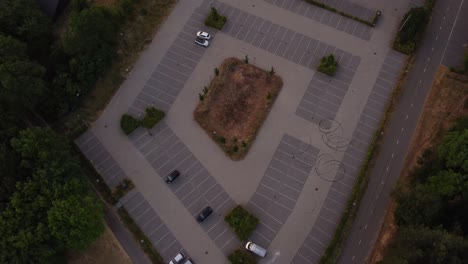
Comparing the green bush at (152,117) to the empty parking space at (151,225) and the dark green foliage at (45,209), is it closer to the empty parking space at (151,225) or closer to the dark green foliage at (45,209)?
the empty parking space at (151,225)

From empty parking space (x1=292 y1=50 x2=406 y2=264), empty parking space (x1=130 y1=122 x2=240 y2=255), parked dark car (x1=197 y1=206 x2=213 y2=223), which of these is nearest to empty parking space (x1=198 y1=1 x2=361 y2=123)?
empty parking space (x1=292 y1=50 x2=406 y2=264)

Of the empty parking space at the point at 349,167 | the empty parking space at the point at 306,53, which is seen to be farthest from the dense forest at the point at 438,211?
the empty parking space at the point at 306,53

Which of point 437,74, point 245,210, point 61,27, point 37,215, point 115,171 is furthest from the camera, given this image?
point 61,27

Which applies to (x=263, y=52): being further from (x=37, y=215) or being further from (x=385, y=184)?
(x=37, y=215)

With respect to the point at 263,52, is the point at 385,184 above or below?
below

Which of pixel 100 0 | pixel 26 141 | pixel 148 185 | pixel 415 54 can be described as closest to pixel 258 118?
pixel 148 185

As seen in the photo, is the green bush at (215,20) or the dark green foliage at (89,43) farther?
the green bush at (215,20)

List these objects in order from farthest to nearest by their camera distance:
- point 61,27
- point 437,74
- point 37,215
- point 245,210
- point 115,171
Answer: point 61,27, point 437,74, point 115,171, point 245,210, point 37,215
